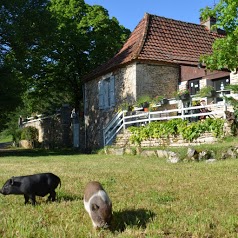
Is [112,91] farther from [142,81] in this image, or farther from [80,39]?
[80,39]

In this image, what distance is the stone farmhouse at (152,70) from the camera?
794 inches

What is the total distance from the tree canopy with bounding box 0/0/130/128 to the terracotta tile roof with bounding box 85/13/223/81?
11.9ft

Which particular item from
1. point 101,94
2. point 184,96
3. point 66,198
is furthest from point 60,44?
point 66,198

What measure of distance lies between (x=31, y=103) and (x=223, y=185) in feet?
92.2

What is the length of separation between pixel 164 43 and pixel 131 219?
729 inches

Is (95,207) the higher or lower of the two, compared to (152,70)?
lower

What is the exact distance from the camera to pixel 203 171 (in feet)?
28.8

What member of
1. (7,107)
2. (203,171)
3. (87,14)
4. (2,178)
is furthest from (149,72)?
(2,178)

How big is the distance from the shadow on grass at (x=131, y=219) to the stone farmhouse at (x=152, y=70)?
14412mm

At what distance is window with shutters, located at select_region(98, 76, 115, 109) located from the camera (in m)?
22.5

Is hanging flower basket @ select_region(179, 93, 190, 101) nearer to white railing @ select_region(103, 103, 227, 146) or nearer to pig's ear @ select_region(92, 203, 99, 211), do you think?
white railing @ select_region(103, 103, 227, 146)

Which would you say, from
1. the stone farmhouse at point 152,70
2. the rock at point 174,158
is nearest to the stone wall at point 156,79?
the stone farmhouse at point 152,70

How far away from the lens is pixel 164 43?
21.8m

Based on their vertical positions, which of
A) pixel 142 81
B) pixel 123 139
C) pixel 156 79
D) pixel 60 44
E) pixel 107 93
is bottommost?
pixel 123 139
